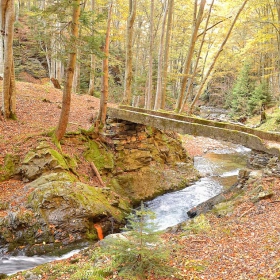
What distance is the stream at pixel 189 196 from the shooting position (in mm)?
5844

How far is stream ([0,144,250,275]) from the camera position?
19.2ft

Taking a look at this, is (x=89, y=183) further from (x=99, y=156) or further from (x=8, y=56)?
(x=8, y=56)

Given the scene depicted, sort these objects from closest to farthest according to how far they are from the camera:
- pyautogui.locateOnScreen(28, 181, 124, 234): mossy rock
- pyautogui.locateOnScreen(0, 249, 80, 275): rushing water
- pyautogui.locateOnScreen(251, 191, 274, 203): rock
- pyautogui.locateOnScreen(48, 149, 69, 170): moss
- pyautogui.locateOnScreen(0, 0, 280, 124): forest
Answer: pyautogui.locateOnScreen(0, 249, 80, 275): rushing water < pyautogui.locateOnScreen(251, 191, 274, 203): rock < pyautogui.locateOnScreen(28, 181, 124, 234): mossy rock < pyautogui.locateOnScreen(48, 149, 69, 170): moss < pyautogui.locateOnScreen(0, 0, 280, 124): forest

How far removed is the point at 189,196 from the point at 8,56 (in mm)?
8934

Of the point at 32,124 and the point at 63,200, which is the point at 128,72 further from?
the point at 63,200

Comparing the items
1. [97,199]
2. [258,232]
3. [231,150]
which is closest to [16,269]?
[97,199]

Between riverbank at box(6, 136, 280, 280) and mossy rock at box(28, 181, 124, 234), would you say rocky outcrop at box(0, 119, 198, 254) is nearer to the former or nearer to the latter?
mossy rock at box(28, 181, 124, 234)

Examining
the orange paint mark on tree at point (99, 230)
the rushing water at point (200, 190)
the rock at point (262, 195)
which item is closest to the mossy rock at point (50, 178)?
the orange paint mark on tree at point (99, 230)

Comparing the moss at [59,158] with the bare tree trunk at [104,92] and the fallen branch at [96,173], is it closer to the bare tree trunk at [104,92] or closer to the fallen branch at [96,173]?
the fallen branch at [96,173]

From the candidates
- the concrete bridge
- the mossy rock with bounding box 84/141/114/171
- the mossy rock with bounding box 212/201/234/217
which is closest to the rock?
the mossy rock with bounding box 212/201/234/217

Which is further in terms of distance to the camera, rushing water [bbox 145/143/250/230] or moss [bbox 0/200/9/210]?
rushing water [bbox 145/143/250/230]

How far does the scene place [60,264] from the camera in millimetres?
5254

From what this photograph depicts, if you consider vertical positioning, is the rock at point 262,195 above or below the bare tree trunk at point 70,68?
below

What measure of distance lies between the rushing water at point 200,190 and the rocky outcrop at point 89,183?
632 millimetres
